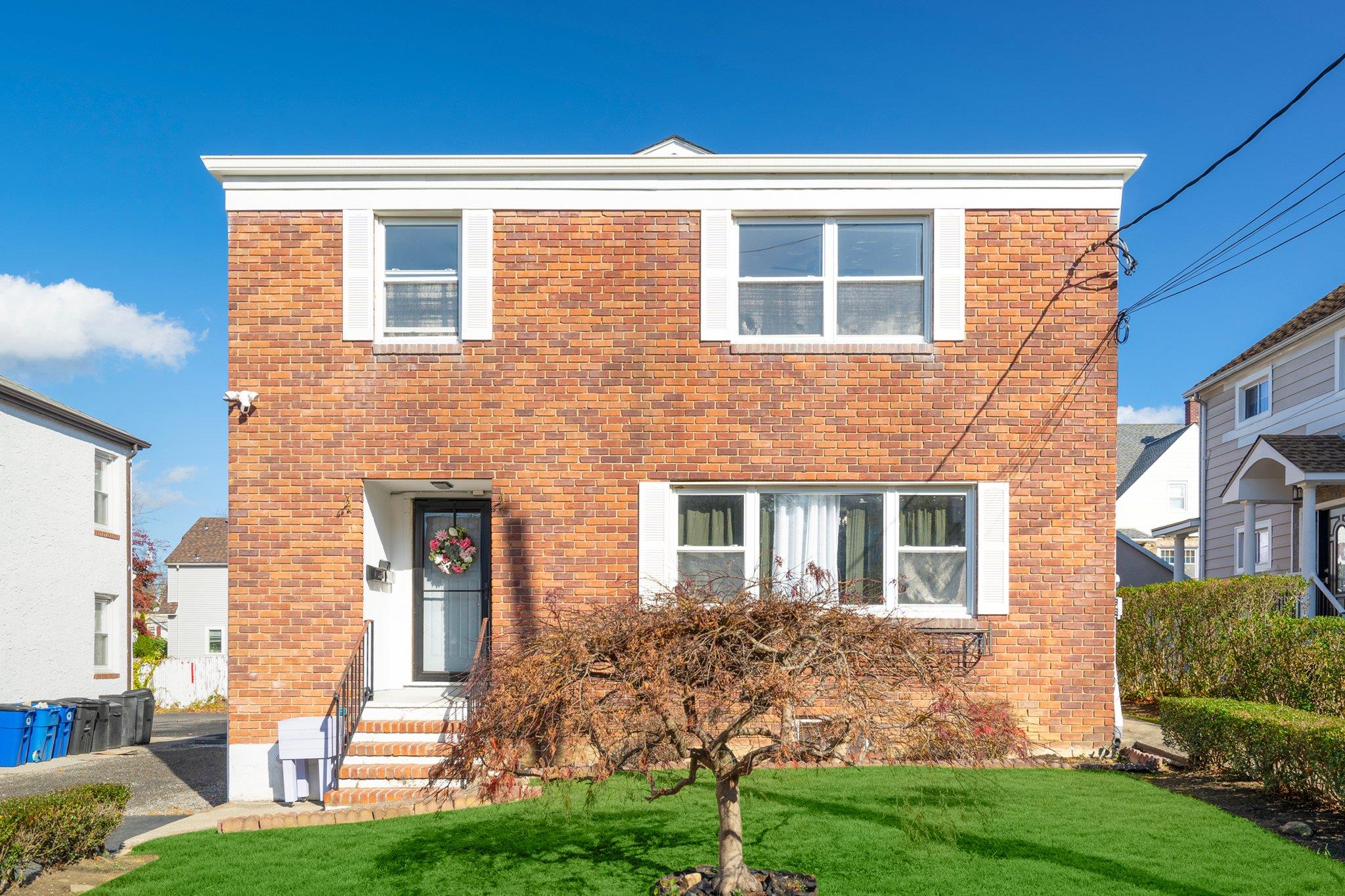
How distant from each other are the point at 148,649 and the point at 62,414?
32.6 ft

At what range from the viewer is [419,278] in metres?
9.92

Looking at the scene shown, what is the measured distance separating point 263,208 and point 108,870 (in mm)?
6226

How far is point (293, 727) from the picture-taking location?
8680 mm

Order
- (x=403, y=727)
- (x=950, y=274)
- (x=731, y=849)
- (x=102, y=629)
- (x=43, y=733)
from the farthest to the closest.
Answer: (x=102, y=629) → (x=43, y=733) → (x=950, y=274) → (x=403, y=727) → (x=731, y=849)

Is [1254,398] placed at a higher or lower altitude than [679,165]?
lower

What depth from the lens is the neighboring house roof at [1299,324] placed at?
16172 millimetres

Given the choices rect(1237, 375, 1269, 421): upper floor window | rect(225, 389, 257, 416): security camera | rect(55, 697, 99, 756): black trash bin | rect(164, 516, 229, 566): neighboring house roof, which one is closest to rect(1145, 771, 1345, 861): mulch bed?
rect(225, 389, 257, 416): security camera

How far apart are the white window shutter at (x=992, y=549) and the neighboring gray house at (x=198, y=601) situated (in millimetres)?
33077

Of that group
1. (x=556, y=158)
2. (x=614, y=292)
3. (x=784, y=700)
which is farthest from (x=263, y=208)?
(x=784, y=700)

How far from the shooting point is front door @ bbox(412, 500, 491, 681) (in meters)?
10.7

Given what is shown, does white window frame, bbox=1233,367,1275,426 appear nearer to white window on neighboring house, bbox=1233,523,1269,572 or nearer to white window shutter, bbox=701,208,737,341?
white window on neighboring house, bbox=1233,523,1269,572

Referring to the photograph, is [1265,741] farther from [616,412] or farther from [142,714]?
[142,714]

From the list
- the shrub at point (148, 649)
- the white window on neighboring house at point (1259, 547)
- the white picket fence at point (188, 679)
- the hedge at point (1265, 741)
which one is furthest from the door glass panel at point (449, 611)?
the shrub at point (148, 649)

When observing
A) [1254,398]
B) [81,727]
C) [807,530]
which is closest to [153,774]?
[81,727]
